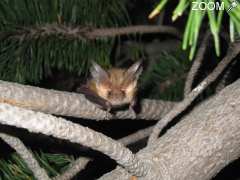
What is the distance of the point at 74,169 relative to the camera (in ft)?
6.15

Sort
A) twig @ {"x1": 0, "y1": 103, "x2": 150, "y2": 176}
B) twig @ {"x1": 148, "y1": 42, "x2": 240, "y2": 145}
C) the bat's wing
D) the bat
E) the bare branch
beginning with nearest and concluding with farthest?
1. twig @ {"x1": 0, "y1": 103, "x2": 150, "y2": 176}
2. the bare branch
3. twig @ {"x1": 148, "y1": 42, "x2": 240, "y2": 145}
4. the bat's wing
5. the bat

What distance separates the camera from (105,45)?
2.58m

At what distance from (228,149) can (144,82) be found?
→ 154 cm

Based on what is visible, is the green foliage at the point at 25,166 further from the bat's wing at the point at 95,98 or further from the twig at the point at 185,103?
the twig at the point at 185,103

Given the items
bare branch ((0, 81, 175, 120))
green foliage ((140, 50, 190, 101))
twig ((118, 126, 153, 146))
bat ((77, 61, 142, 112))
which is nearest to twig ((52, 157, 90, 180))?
bare branch ((0, 81, 175, 120))

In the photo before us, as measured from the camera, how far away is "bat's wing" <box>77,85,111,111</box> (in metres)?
2.07

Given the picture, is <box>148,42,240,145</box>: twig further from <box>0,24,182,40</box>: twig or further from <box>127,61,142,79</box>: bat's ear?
<box>0,24,182,40</box>: twig

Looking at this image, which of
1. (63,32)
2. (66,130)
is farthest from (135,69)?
(66,130)

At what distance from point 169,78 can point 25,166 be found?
54.3 inches

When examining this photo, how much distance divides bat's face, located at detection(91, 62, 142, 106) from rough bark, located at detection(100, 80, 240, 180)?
39.1 inches

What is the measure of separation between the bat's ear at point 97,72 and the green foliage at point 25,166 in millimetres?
646

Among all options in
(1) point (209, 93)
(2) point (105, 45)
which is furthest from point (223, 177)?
(2) point (105, 45)

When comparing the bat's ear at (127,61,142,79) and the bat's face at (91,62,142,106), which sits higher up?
the bat's ear at (127,61,142,79)

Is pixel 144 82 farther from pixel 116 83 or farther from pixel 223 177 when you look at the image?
pixel 223 177
